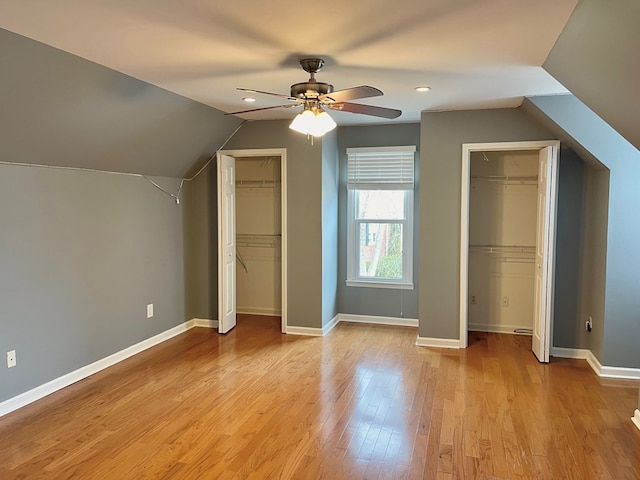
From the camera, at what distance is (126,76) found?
3.37m

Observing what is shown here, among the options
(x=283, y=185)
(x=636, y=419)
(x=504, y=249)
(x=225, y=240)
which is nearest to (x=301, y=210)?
(x=283, y=185)

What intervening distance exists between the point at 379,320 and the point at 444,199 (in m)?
1.77

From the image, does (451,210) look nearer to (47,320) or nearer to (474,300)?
(474,300)

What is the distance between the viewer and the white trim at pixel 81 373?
338cm

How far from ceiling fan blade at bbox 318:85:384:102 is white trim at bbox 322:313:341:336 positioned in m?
2.94

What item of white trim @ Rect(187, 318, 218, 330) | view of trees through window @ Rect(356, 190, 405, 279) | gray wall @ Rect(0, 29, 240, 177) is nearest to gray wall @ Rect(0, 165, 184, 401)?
gray wall @ Rect(0, 29, 240, 177)

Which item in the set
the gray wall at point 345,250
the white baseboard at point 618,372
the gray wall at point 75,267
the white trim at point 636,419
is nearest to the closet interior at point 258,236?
the gray wall at point 345,250

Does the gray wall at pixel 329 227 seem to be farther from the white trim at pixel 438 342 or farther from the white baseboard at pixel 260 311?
the white trim at pixel 438 342

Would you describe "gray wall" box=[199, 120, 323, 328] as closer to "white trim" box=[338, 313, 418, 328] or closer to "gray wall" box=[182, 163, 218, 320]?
"gray wall" box=[182, 163, 218, 320]

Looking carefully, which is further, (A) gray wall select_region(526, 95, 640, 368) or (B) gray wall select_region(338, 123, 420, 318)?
(B) gray wall select_region(338, 123, 420, 318)

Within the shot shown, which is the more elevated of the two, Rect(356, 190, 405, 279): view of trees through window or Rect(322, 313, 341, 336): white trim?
Rect(356, 190, 405, 279): view of trees through window

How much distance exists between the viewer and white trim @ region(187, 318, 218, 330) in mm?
5566

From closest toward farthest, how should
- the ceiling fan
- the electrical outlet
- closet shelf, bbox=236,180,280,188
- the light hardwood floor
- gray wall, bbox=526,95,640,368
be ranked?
the light hardwood floor
the ceiling fan
the electrical outlet
gray wall, bbox=526,95,640,368
closet shelf, bbox=236,180,280,188

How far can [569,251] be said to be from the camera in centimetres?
459
